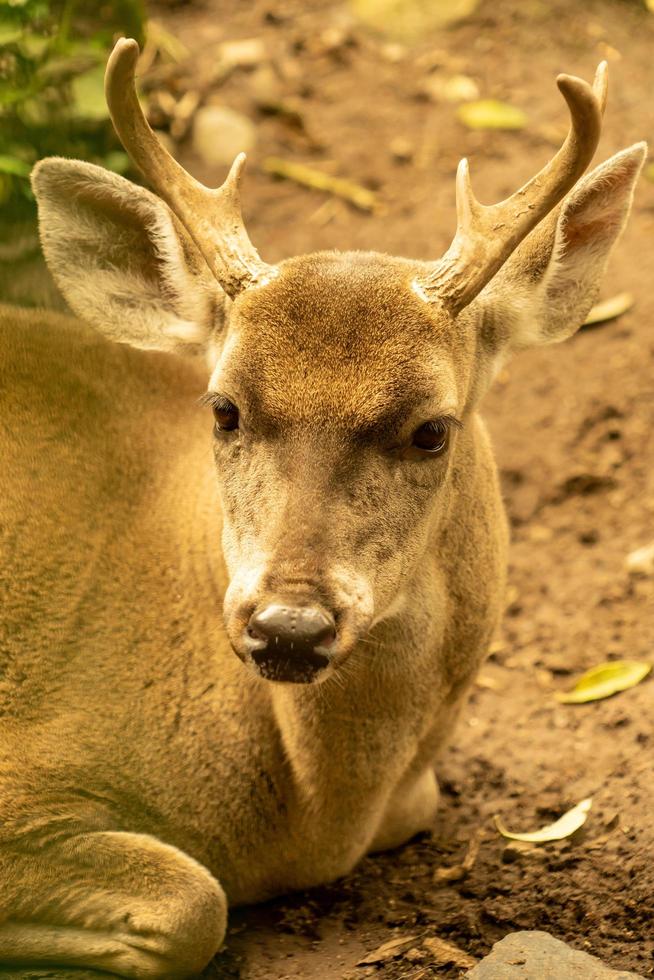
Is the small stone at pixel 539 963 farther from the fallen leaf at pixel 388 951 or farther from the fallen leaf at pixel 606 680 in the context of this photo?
the fallen leaf at pixel 606 680

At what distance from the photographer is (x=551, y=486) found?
6574 mm

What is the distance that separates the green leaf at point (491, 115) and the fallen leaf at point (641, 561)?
2.98m

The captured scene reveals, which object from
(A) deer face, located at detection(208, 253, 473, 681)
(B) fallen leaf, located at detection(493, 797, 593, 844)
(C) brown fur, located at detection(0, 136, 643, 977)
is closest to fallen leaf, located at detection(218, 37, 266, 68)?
(C) brown fur, located at detection(0, 136, 643, 977)

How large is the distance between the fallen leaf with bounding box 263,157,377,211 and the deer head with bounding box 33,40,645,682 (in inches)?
139

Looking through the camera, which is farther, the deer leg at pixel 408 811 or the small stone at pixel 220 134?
the small stone at pixel 220 134

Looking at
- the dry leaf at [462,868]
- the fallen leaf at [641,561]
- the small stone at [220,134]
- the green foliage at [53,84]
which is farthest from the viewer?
the small stone at [220,134]

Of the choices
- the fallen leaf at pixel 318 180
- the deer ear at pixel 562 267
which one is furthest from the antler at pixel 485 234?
the fallen leaf at pixel 318 180

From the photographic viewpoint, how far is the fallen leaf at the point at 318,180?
770cm

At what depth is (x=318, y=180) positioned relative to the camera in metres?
7.74

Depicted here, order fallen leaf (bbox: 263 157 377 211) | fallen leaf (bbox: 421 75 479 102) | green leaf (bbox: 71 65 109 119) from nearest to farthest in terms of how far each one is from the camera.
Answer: green leaf (bbox: 71 65 109 119) → fallen leaf (bbox: 263 157 377 211) → fallen leaf (bbox: 421 75 479 102)

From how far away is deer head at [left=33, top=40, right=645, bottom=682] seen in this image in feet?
11.5

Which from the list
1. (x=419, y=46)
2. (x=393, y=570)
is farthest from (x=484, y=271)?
(x=419, y=46)

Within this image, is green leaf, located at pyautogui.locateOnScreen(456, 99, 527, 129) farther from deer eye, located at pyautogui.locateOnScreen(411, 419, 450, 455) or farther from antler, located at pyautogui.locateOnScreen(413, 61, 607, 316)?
deer eye, located at pyautogui.locateOnScreen(411, 419, 450, 455)

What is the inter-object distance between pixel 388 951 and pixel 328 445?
1607 mm
